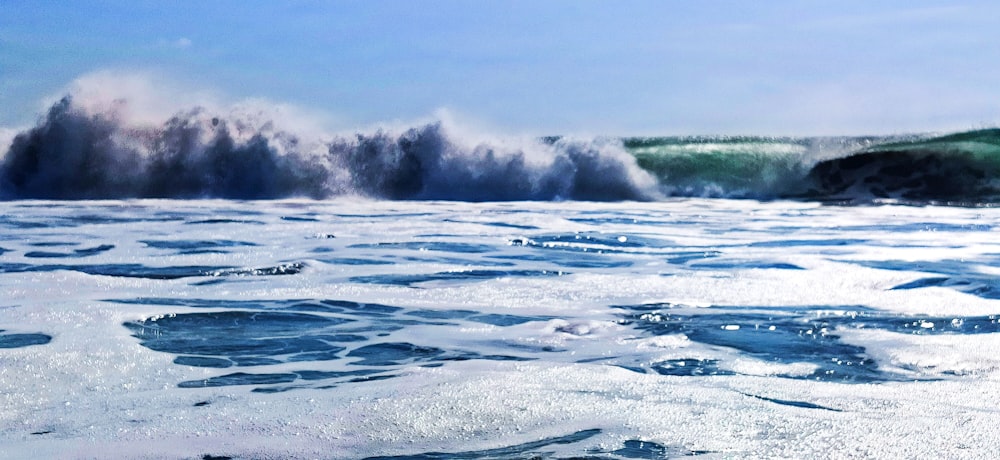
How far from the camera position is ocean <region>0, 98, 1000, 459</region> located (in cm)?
266

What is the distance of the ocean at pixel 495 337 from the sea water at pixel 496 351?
0.01m

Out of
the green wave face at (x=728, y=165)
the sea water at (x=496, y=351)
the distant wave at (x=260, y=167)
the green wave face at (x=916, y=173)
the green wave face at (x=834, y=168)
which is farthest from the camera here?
the green wave face at (x=728, y=165)

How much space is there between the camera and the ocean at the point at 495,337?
2664 mm

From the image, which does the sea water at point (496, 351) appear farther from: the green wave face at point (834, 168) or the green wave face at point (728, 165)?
the green wave face at point (728, 165)

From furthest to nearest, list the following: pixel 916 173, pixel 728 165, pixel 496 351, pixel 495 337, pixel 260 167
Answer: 1. pixel 728 165
2. pixel 916 173
3. pixel 260 167
4. pixel 495 337
5. pixel 496 351

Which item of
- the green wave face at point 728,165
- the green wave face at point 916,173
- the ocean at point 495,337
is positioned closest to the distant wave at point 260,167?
the green wave face at point 728,165

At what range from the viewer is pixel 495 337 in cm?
414

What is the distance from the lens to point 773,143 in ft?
87.5

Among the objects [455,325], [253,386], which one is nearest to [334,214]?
[455,325]

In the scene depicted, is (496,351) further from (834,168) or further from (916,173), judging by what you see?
(916,173)

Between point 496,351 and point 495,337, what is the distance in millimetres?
305

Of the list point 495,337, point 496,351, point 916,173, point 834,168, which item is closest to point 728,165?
point 834,168

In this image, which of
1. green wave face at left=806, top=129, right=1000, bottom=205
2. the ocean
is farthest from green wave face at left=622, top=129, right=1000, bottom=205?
the ocean

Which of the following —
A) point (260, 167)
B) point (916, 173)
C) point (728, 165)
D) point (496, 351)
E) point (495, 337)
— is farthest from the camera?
point (728, 165)
